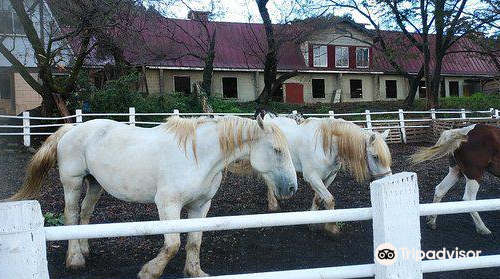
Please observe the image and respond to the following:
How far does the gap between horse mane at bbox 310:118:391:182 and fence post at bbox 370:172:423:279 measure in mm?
3245

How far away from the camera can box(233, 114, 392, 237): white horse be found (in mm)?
5410

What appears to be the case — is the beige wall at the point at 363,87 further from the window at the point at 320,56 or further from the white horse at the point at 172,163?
the white horse at the point at 172,163

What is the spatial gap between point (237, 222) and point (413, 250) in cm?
93

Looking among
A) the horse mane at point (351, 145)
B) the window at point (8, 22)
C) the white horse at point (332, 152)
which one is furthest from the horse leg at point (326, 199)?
the window at point (8, 22)

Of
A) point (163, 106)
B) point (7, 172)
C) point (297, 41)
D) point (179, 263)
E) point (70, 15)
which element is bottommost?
point (179, 263)

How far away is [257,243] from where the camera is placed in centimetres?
532

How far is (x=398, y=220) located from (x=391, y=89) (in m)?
31.2

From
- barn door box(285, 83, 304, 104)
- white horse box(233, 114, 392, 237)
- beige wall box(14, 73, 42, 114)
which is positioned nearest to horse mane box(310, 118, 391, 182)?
white horse box(233, 114, 392, 237)

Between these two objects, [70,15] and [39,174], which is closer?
[39,174]

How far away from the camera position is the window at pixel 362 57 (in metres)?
30.3

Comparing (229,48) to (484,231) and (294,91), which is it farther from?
(484,231)

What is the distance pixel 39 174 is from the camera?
4672 millimetres

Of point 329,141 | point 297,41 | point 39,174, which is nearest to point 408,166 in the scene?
point 329,141

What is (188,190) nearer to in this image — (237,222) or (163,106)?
(237,222)
